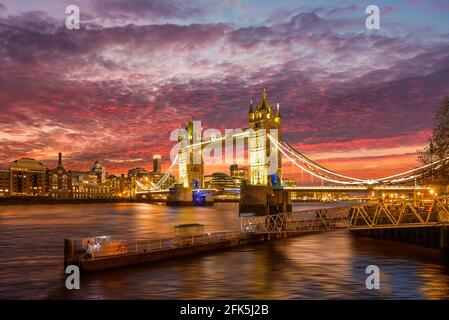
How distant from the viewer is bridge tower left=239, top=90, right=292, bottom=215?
11844cm

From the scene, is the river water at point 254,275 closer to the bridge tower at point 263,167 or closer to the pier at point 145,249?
the pier at point 145,249

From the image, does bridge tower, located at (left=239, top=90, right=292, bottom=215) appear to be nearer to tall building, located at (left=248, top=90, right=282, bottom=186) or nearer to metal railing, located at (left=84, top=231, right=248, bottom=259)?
tall building, located at (left=248, top=90, right=282, bottom=186)

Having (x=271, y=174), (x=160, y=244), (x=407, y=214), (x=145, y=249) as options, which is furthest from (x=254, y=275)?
(x=271, y=174)

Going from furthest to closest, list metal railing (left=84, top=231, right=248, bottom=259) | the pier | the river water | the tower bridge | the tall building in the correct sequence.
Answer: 1. the tall building
2. the tower bridge
3. metal railing (left=84, top=231, right=248, bottom=259)
4. the pier
5. the river water

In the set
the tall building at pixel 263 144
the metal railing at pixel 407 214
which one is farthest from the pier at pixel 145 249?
the tall building at pixel 263 144

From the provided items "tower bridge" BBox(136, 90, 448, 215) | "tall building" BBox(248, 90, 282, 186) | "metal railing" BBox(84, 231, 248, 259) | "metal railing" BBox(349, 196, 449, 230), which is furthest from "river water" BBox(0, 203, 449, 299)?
"tall building" BBox(248, 90, 282, 186)

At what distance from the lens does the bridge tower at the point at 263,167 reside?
389 ft

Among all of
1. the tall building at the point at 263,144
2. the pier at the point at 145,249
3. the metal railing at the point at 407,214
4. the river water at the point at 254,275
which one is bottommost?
the river water at the point at 254,275

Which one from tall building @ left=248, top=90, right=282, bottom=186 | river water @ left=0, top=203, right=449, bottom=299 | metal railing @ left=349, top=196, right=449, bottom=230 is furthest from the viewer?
tall building @ left=248, top=90, right=282, bottom=186

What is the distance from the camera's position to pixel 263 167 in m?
139

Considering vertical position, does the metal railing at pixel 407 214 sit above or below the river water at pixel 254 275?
above

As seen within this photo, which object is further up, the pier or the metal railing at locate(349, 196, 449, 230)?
the metal railing at locate(349, 196, 449, 230)

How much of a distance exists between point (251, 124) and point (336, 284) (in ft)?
412
